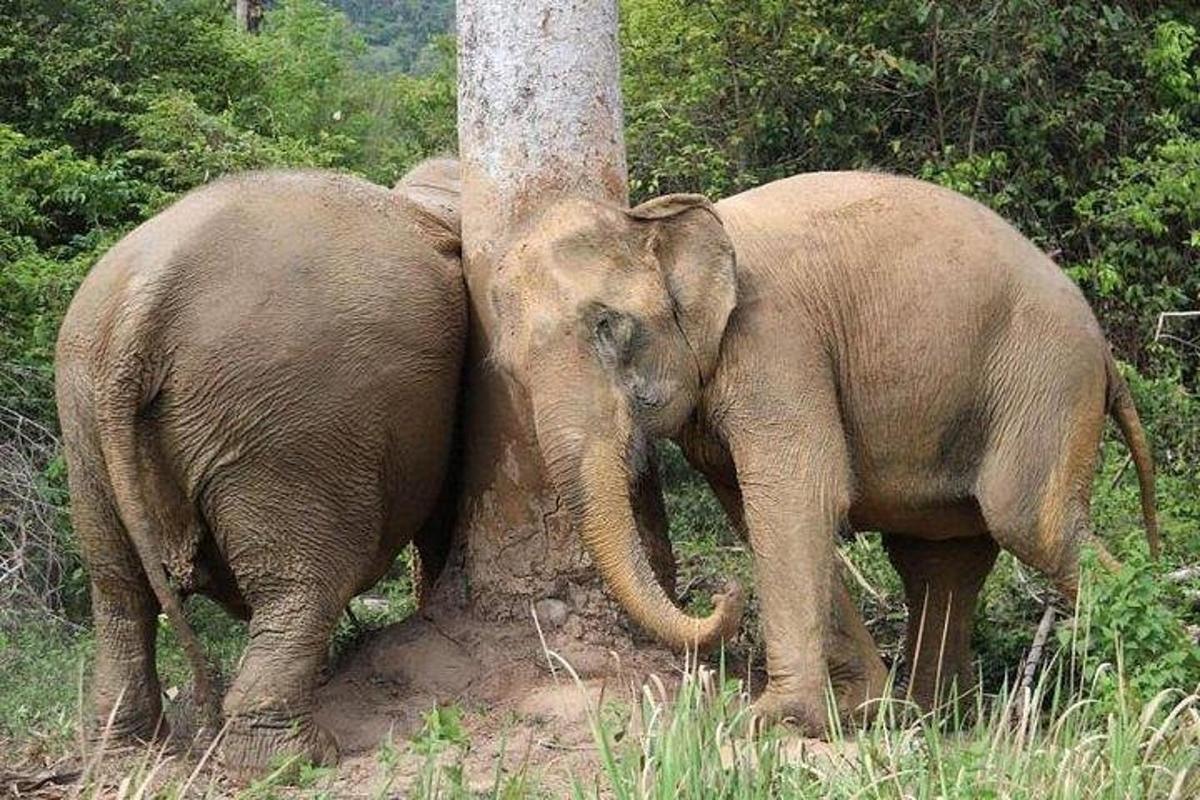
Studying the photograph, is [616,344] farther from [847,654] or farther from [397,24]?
[397,24]

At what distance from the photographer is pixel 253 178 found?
625 cm

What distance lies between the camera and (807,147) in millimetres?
12516

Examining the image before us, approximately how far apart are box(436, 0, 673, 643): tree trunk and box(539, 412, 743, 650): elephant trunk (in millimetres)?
531

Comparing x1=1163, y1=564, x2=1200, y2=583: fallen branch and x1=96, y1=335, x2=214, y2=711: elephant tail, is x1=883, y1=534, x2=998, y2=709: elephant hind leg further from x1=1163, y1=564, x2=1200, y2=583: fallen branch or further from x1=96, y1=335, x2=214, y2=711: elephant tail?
x1=96, y1=335, x2=214, y2=711: elephant tail

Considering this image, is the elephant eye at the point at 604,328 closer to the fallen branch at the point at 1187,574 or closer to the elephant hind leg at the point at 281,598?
the elephant hind leg at the point at 281,598

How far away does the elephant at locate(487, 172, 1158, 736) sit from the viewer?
19.4 ft

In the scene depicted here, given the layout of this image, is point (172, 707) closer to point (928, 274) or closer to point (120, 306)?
point (120, 306)

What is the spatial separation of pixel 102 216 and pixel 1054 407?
26.8 feet

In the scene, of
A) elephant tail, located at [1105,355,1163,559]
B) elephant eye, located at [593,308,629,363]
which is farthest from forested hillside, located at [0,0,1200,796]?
elephant eye, located at [593,308,629,363]

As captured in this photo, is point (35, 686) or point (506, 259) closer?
point (506, 259)

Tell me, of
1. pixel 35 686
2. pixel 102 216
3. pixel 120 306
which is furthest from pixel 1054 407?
pixel 102 216

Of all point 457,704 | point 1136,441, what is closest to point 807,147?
point 1136,441

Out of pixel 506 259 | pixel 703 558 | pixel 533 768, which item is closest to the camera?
pixel 533 768

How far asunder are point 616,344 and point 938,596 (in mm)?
1799
